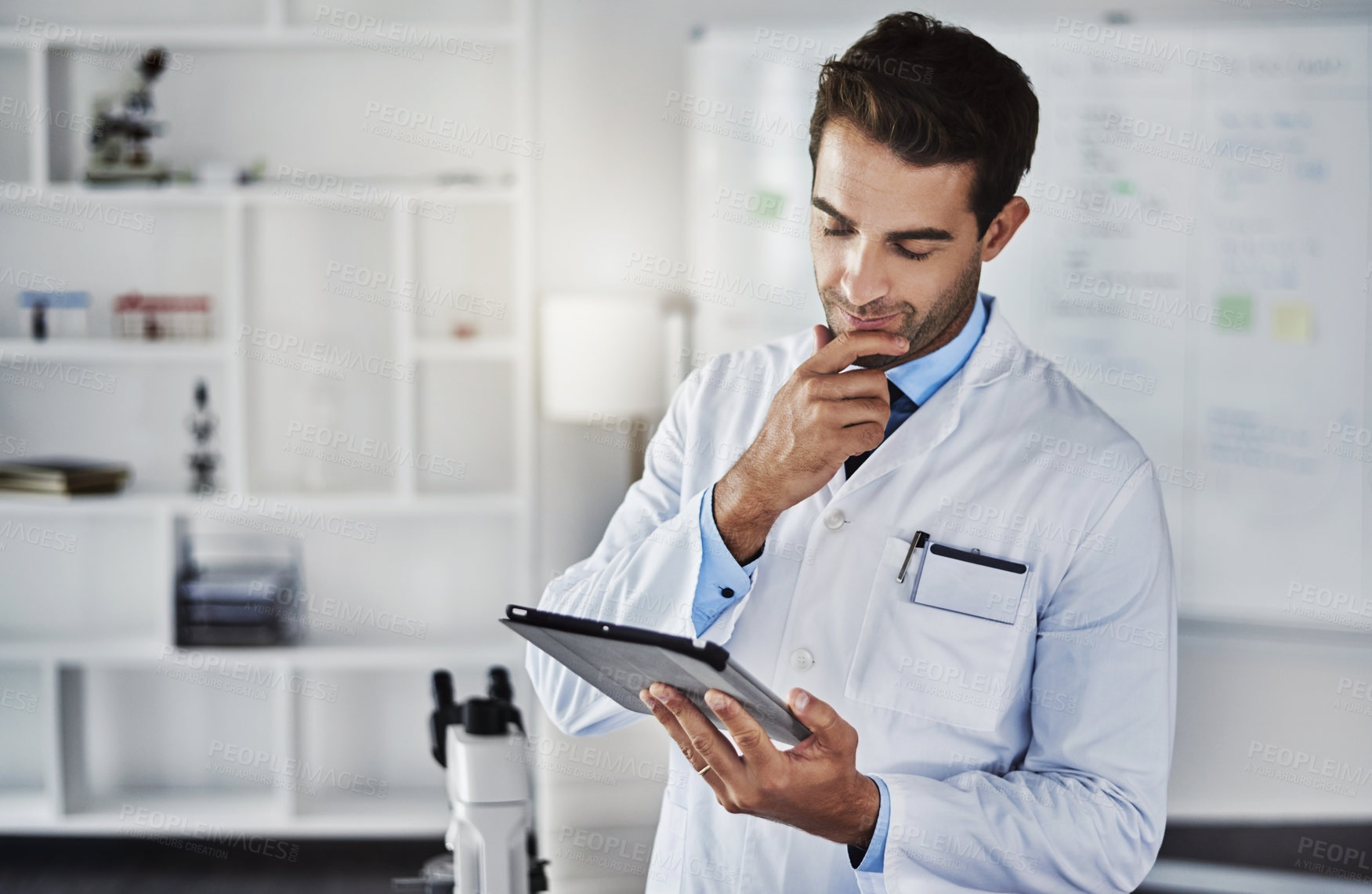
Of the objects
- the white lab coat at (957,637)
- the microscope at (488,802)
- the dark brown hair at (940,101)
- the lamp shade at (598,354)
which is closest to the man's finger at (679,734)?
the white lab coat at (957,637)

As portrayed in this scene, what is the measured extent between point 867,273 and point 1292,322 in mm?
1957

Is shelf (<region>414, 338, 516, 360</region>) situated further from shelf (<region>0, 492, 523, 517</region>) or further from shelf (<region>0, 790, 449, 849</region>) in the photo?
shelf (<region>0, 790, 449, 849</region>)

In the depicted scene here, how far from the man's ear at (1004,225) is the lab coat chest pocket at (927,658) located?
353 mm

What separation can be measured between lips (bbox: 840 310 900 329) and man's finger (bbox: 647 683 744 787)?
0.46 m

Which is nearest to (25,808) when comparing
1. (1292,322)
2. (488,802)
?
(488,802)

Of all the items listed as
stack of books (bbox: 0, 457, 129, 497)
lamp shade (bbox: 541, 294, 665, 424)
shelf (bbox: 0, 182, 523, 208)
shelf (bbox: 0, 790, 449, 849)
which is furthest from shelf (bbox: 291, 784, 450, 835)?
shelf (bbox: 0, 182, 523, 208)

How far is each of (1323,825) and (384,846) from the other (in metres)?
2.64

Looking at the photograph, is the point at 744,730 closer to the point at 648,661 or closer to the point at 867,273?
the point at 648,661

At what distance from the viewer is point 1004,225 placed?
1.31 m

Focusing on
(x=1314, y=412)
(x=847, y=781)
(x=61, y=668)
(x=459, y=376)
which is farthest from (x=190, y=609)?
(x=1314, y=412)

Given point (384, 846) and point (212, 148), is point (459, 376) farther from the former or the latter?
point (384, 846)

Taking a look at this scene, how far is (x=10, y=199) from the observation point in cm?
312

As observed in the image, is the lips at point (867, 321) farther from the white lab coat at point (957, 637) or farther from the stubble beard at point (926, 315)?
the white lab coat at point (957, 637)

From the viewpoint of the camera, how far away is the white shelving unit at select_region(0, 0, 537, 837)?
9.93 feet
